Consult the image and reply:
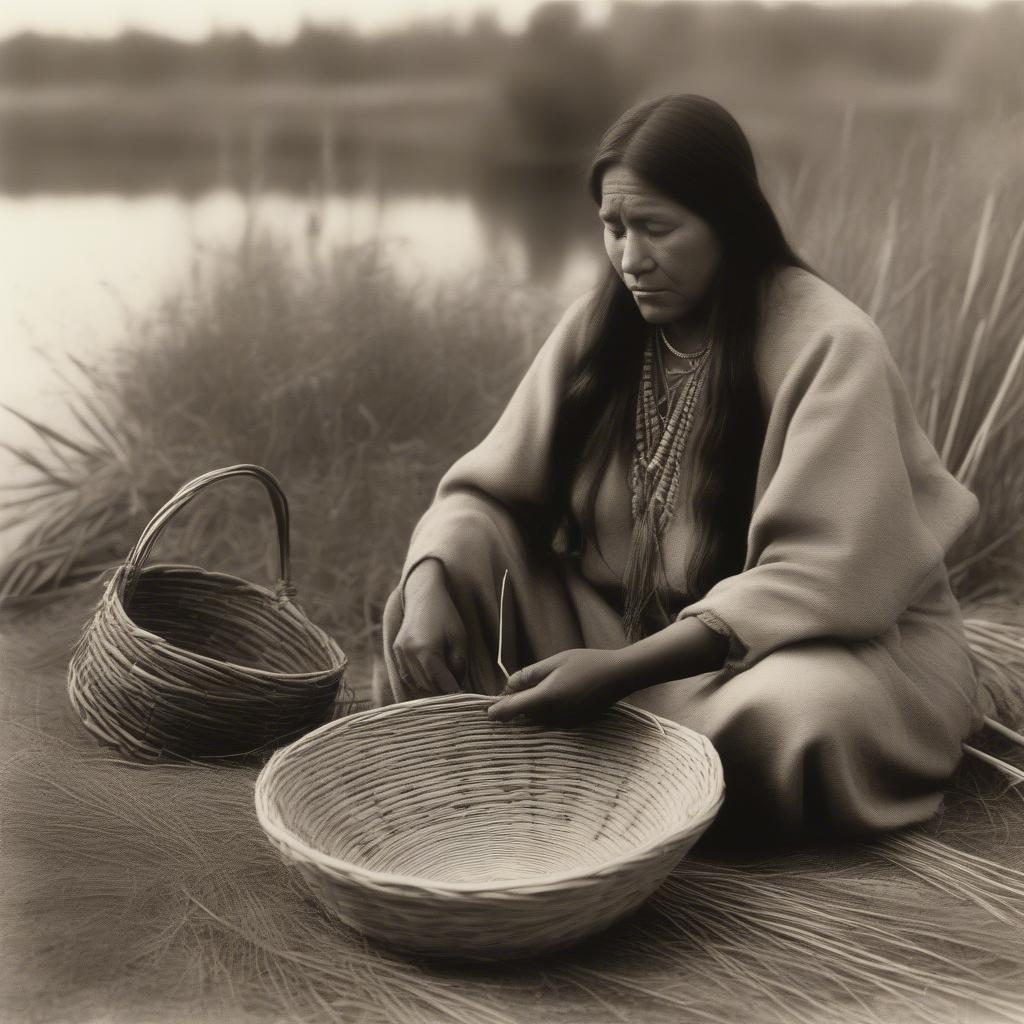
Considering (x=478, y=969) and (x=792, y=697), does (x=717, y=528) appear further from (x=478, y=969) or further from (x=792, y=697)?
(x=478, y=969)

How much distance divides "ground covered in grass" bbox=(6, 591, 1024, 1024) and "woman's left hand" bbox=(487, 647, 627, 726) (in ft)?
0.94

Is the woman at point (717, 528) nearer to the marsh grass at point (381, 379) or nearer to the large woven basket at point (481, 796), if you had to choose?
the large woven basket at point (481, 796)

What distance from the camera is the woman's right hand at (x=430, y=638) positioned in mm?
2320

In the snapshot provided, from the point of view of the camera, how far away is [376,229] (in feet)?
13.0

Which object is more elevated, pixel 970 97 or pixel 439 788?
pixel 970 97

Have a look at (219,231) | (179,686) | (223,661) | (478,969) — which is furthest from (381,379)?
(478,969)

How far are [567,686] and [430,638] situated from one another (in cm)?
30

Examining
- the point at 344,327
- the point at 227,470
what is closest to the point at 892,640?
the point at 227,470

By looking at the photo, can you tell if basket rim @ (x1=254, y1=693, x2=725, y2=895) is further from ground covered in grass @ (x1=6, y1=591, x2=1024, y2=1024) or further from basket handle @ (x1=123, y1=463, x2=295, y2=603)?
basket handle @ (x1=123, y1=463, x2=295, y2=603)

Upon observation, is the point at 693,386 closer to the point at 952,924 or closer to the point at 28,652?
the point at 952,924

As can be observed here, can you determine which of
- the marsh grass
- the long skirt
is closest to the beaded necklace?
the long skirt

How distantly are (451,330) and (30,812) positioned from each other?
6.39 feet

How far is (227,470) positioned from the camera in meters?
2.62

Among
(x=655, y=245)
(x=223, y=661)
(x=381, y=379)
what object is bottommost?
(x=223, y=661)
